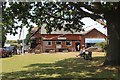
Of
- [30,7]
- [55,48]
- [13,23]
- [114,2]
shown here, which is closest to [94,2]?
[114,2]

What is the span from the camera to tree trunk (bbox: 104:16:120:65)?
20719 mm

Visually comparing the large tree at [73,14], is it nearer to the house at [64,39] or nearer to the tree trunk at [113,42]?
the tree trunk at [113,42]

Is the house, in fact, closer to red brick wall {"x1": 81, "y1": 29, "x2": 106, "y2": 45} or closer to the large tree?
red brick wall {"x1": 81, "y1": 29, "x2": 106, "y2": 45}

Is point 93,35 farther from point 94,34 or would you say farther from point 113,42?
point 113,42

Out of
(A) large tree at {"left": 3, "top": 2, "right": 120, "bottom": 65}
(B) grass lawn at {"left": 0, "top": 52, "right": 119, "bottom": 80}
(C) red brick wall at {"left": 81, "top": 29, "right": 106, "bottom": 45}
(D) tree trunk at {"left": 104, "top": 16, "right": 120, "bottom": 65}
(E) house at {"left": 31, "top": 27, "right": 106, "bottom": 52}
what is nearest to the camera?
(B) grass lawn at {"left": 0, "top": 52, "right": 119, "bottom": 80}

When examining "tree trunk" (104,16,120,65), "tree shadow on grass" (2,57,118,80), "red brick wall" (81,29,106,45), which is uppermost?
"red brick wall" (81,29,106,45)

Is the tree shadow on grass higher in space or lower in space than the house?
lower

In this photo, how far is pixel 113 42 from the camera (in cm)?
2103

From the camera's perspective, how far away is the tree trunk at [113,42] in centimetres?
2072

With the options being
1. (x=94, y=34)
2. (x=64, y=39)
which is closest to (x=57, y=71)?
(x=64, y=39)

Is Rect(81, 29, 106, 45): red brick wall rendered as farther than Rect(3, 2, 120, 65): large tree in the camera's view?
Yes

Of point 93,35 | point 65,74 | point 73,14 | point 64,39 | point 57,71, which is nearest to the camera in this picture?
point 65,74

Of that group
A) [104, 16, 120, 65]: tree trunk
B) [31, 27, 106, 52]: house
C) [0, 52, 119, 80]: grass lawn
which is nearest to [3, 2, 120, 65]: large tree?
[104, 16, 120, 65]: tree trunk

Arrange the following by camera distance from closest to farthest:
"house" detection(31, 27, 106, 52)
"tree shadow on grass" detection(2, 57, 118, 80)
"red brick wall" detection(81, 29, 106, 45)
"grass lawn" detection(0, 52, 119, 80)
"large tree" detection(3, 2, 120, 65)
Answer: "tree shadow on grass" detection(2, 57, 118, 80) < "grass lawn" detection(0, 52, 119, 80) < "large tree" detection(3, 2, 120, 65) < "house" detection(31, 27, 106, 52) < "red brick wall" detection(81, 29, 106, 45)
